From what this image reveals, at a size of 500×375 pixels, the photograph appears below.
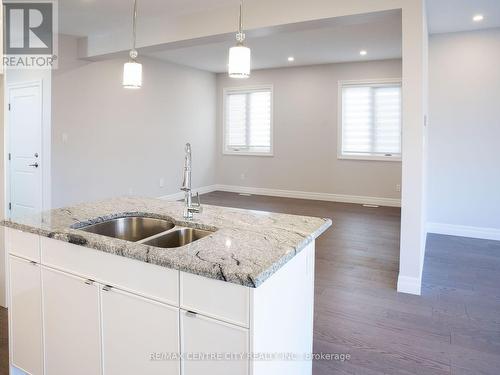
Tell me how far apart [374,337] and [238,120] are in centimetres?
650

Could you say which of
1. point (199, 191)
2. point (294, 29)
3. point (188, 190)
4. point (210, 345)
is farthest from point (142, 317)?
point (199, 191)

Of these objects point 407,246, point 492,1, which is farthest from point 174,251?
point 492,1

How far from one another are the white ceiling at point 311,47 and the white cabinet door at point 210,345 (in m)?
3.31

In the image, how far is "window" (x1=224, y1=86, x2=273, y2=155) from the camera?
26.4 ft

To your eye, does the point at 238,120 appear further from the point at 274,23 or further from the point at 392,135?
the point at 274,23

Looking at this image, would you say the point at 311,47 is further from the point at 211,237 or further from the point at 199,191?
the point at 211,237

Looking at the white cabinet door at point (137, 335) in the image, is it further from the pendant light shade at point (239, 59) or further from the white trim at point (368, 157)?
the white trim at point (368, 157)

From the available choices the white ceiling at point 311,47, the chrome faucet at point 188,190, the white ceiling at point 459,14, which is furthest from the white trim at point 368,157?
the chrome faucet at point 188,190

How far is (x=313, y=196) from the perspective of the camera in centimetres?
760

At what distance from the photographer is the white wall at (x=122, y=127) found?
5.25m

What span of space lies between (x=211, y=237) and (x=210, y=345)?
1.58 feet

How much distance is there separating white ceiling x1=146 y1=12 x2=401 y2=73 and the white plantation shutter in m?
0.59

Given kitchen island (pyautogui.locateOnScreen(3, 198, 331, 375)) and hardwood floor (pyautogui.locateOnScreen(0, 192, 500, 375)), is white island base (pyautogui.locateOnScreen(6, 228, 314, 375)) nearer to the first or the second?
kitchen island (pyautogui.locateOnScreen(3, 198, 331, 375))

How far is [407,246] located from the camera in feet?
10.3
